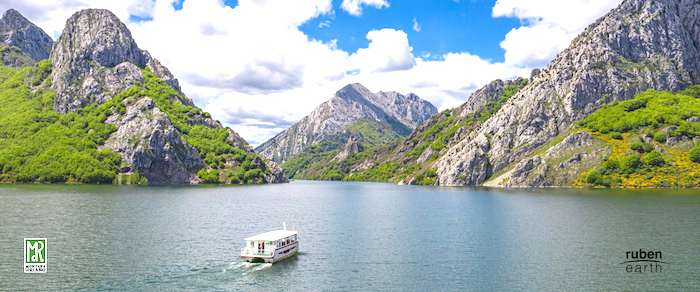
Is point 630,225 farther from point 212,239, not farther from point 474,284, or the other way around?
point 212,239

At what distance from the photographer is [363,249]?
238 feet

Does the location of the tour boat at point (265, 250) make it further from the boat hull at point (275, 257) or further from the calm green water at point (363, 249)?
the calm green water at point (363, 249)

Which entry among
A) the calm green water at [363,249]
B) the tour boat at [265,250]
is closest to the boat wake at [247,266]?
the calm green water at [363,249]

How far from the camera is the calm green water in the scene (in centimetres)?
5281

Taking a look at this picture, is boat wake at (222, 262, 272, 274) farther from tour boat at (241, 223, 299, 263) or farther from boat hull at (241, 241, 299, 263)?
tour boat at (241, 223, 299, 263)

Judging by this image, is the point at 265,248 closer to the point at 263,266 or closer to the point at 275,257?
the point at 275,257

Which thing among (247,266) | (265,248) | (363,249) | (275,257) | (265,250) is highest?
(265,248)

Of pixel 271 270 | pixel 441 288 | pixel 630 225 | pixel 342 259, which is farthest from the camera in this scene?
pixel 630 225

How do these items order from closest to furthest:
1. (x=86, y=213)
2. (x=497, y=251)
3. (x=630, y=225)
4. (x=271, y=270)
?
(x=271, y=270) < (x=497, y=251) < (x=630, y=225) < (x=86, y=213)

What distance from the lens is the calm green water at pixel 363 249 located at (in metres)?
52.8

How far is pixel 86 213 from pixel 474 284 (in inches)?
4033

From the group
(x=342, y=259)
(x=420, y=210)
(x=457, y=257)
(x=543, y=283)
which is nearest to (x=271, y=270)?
(x=342, y=259)

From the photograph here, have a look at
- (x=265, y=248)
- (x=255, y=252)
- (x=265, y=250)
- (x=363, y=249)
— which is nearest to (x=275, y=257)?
(x=265, y=250)

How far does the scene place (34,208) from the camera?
113812mm
